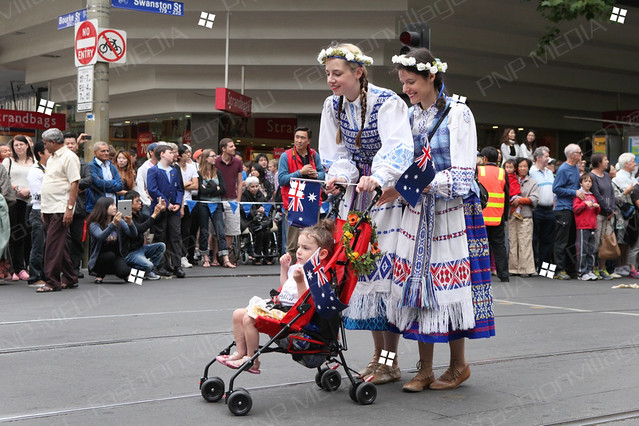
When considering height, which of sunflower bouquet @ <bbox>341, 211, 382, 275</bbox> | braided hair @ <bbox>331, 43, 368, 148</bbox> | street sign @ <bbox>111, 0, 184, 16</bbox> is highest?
Answer: street sign @ <bbox>111, 0, 184, 16</bbox>

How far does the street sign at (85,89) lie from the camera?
13.5 meters

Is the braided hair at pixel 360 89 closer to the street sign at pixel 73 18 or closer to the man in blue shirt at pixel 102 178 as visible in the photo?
the man in blue shirt at pixel 102 178

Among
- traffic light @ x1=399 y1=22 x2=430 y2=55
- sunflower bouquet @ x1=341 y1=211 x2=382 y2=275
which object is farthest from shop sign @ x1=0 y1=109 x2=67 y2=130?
sunflower bouquet @ x1=341 y1=211 x2=382 y2=275

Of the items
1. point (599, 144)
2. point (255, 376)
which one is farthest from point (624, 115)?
point (255, 376)

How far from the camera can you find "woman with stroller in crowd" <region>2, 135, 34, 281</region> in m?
11.8

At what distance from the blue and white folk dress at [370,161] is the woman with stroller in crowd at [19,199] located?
7615 millimetres

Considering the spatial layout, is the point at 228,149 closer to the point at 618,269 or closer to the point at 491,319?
the point at 618,269

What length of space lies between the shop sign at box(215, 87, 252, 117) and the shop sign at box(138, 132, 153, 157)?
5.07 m

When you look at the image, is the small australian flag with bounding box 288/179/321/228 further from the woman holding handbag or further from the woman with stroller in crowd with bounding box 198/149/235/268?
the woman holding handbag

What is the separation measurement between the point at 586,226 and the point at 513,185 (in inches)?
55.6

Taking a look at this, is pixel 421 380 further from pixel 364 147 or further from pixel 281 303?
pixel 364 147

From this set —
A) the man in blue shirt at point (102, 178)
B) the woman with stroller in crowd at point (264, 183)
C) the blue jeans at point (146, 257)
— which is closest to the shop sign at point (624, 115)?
the woman with stroller in crowd at point (264, 183)

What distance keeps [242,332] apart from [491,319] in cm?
162

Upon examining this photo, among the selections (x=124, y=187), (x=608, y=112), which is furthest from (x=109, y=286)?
(x=608, y=112)
